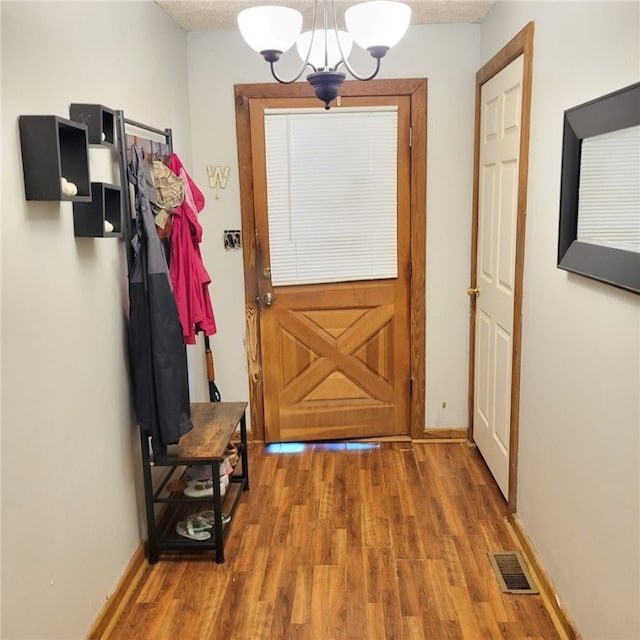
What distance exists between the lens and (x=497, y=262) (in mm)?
2930

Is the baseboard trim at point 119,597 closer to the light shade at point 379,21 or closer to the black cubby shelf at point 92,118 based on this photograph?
the black cubby shelf at point 92,118

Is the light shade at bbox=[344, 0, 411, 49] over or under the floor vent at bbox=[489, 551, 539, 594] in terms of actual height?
over

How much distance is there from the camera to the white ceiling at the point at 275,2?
281cm

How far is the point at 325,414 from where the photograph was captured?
12.0ft

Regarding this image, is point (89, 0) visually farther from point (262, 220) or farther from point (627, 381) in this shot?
point (627, 381)

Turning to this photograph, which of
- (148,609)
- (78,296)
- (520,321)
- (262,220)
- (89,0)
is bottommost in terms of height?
(148,609)

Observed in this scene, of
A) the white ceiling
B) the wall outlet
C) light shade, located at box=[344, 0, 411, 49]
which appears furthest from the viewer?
the wall outlet

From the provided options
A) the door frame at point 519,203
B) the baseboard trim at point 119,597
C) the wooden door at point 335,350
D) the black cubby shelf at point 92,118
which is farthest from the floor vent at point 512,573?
the black cubby shelf at point 92,118

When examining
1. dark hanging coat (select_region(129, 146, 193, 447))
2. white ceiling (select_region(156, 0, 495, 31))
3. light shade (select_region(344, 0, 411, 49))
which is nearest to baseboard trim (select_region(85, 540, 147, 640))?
dark hanging coat (select_region(129, 146, 193, 447))

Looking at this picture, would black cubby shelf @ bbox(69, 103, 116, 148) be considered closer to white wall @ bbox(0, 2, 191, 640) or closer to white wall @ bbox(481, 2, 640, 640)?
white wall @ bbox(0, 2, 191, 640)

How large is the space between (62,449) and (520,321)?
182 centimetres

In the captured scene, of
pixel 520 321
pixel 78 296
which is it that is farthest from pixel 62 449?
pixel 520 321

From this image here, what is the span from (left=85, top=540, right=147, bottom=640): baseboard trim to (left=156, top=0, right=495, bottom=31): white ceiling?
2.45 m

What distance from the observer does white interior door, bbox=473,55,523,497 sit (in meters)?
2.66
